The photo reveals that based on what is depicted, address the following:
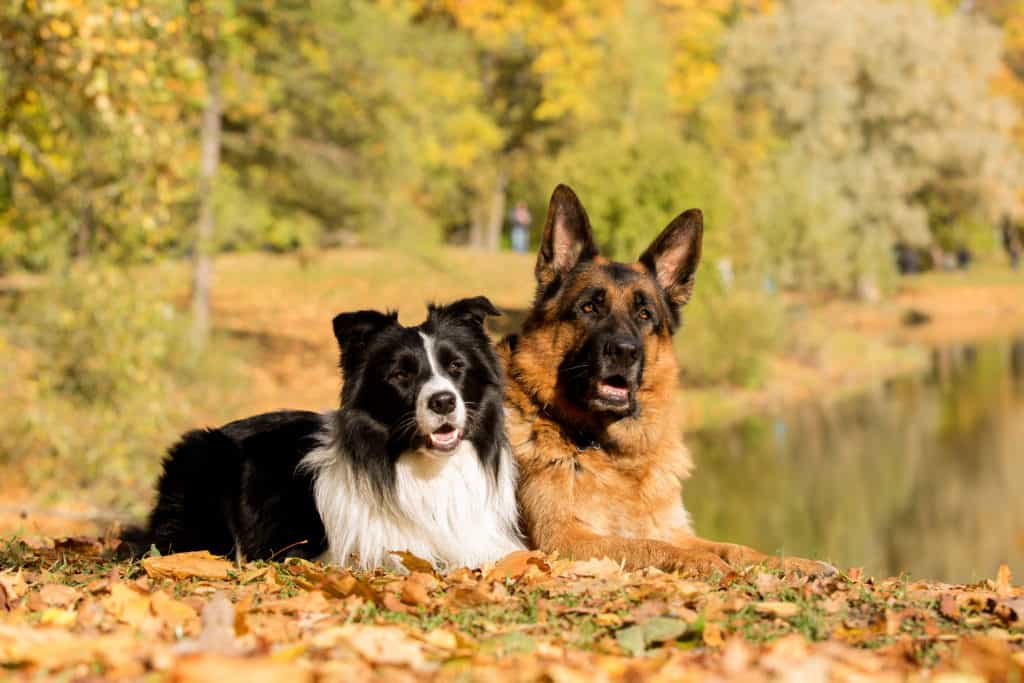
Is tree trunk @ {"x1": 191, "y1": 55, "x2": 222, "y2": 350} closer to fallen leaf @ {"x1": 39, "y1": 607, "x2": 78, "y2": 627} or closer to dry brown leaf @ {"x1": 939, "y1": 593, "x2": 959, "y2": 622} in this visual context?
fallen leaf @ {"x1": 39, "y1": 607, "x2": 78, "y2": 627}

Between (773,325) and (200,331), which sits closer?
(200,331)

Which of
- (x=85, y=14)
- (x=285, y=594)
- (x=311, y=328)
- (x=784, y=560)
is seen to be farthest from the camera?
(x=311, y=328)

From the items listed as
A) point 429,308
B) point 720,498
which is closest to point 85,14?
point 429,308

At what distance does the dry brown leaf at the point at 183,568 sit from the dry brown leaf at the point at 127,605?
34.7 inches

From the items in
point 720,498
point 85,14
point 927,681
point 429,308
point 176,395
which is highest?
point 85,14

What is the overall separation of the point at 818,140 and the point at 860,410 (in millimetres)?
16021

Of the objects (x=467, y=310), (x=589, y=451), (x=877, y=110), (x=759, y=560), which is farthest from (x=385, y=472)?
(x=877, y=110)

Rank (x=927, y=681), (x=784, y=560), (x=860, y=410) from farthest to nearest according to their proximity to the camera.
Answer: (x=860, y=410), (x=784, y=560), (x=927, y=681)

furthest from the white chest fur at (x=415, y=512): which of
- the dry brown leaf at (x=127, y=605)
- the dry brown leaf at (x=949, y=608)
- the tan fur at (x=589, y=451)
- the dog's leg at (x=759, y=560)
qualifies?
the dry brown leaf at (x=949, y=608)

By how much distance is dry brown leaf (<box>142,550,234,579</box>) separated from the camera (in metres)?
5.23

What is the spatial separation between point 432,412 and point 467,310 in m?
0.64

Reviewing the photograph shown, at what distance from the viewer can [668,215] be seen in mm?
23219

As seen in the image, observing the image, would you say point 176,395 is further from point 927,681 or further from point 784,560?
point 927,681

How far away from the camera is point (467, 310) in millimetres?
5641
